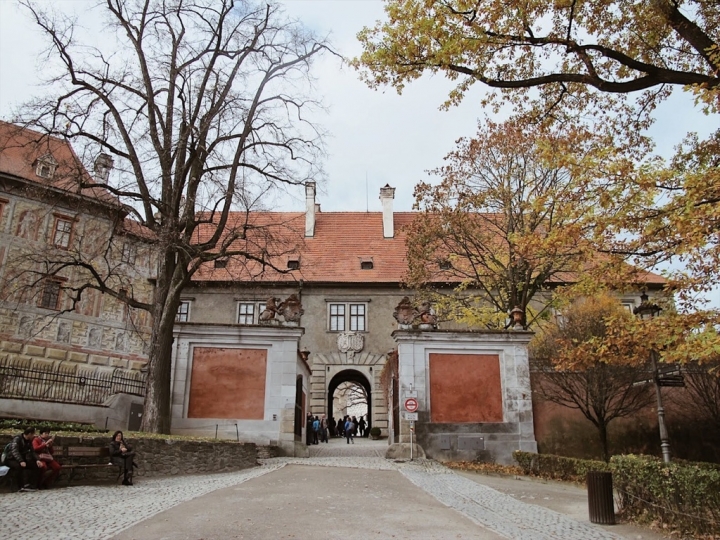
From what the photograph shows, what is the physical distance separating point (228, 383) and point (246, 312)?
12391 mm

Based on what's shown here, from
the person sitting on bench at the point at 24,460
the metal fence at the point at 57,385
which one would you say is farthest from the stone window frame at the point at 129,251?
the person sitting on bench at the point at 24,460

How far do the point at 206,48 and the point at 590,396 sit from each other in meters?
14.8

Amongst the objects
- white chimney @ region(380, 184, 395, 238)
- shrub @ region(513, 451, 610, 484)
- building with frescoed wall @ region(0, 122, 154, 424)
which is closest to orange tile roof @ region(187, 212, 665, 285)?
white chimney @ region(380, 184, 395, 238)

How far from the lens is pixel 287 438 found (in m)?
17.1

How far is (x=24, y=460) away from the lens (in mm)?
9805

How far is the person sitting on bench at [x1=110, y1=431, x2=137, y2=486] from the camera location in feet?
36.7

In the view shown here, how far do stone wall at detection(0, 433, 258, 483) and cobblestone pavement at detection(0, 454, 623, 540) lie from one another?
373mm

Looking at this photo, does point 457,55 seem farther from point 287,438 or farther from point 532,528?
point 287,438

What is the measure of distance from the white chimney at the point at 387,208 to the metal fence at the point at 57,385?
17764 mm

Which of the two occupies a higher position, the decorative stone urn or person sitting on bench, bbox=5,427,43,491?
the decorative stone urn

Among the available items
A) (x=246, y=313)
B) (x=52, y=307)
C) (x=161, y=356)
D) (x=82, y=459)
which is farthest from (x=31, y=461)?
(x=246, y=313)

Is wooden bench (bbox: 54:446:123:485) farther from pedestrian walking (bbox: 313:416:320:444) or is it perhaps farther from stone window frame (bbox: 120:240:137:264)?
pedestrian walking (bbox: 313:416:320:444)

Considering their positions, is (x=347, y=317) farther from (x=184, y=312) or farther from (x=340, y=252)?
(x=184, y=312)

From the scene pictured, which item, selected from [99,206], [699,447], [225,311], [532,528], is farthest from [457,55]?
[225,311]
